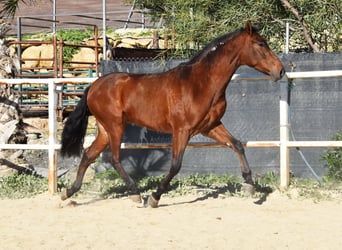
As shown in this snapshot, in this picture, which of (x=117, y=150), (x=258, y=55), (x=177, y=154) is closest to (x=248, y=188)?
(x=177, y=154)

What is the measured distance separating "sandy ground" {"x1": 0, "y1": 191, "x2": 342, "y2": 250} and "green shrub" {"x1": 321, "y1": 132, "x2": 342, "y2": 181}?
2.86 feet

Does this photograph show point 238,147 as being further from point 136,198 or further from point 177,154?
point 136,198

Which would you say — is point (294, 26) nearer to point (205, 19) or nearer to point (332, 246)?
point (205, 19)

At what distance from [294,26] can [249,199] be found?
5.45 metres

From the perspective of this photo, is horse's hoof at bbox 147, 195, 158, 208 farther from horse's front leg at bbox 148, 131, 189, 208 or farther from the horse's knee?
the horse's knee

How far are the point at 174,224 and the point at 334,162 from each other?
9.65ft

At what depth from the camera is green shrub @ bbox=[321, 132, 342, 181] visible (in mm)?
8359

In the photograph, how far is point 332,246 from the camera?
534cm

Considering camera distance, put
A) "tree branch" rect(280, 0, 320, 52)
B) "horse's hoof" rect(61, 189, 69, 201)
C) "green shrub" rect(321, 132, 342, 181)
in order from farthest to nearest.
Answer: "tree branch" rect(280, 0, 320, 52) → "green shrub" rect(321, 132, 342, 181) → "horse's hoof" rect(61, 189, 69, 201)

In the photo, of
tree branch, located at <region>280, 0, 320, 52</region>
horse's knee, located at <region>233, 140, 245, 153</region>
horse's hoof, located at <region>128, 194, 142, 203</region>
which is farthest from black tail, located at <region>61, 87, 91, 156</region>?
tree branch, located at <region>280, 0, 320, 52</region>

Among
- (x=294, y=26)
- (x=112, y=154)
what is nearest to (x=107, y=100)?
(x=112, y=154)

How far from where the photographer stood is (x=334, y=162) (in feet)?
27.5

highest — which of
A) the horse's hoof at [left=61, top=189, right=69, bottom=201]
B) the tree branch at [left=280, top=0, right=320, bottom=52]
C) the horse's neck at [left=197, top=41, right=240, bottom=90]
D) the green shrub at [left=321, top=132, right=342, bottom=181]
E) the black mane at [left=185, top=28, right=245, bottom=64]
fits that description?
the tree branch at [left=280, top=0, right=320, bottom=52]

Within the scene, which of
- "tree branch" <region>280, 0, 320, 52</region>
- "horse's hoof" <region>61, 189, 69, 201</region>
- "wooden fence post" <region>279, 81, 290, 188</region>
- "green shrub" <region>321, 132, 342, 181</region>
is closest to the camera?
"horse's hoof" <region>61, 189, 69, 201</region>
